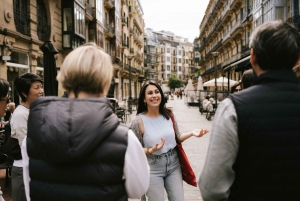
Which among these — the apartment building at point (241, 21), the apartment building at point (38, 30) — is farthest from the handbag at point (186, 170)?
the apartment building at point (241, 21)

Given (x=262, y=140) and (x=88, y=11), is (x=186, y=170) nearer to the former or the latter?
(x=262, y=140)

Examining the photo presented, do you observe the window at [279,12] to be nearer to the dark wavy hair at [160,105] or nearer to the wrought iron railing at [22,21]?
the wrought iron railing at [22,21]

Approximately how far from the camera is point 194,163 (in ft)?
25.6

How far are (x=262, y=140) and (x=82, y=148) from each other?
896 millimetres

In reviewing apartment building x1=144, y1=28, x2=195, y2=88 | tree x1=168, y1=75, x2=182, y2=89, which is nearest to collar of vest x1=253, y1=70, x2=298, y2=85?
apartment building x1=144, y1=28, x2=195, y2=88

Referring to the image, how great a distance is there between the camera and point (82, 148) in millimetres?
1556

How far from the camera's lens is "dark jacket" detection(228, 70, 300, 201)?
A: 161 cm

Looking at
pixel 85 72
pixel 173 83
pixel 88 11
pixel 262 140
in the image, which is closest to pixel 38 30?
pixel 88 11

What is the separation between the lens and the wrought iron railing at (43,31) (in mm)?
16886

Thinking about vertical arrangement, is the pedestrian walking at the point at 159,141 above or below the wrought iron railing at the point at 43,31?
below

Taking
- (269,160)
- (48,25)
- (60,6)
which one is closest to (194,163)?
(269,160)

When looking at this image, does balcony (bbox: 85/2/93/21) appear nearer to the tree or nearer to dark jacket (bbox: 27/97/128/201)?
dark jacket (bbox: 27/97/128/201)

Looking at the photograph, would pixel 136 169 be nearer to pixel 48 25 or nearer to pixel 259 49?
pixel 259 49

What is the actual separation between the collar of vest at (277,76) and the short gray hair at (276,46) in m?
0.03
